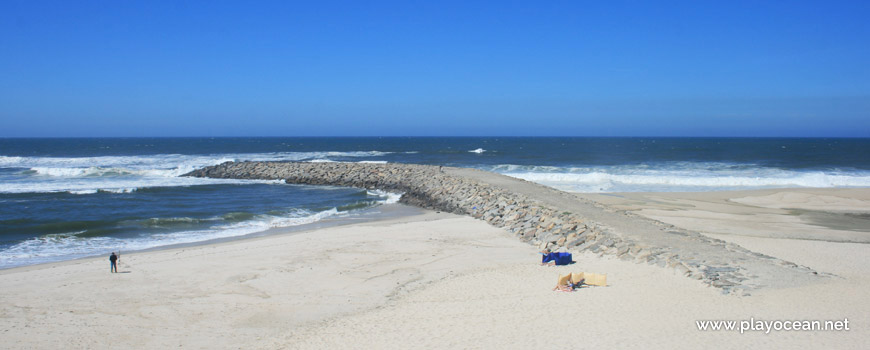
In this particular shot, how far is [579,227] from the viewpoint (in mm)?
14555

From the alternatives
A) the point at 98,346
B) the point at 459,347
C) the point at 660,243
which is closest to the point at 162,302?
the point at 98,346

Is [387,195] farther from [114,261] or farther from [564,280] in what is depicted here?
[564,280]

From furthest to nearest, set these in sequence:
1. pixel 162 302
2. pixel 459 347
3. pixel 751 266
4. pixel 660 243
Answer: pixel 660 243
pixel 751 266
pixel 162 302
pixel 459 347

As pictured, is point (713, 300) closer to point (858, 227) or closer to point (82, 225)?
point (858, 227)

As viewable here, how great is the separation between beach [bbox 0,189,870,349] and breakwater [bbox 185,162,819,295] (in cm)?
47

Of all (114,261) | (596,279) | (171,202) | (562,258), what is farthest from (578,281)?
(171,202)

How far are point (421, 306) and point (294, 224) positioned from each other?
35.8 feet

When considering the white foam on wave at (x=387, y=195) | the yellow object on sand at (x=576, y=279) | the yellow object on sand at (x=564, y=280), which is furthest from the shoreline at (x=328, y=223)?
the yellow object on sand at (x=576, y=279)

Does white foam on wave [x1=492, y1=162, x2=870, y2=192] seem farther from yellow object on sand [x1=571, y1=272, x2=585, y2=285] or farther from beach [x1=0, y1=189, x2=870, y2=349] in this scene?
yellow object on sand [x1=571, y1=272, x2=585, y2=285]

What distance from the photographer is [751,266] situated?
35.1 ft

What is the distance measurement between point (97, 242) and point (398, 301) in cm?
1117

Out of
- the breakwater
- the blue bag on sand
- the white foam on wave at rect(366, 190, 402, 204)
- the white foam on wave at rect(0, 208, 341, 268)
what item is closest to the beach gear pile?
the blue bag on sand

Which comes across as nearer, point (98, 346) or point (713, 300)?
point (98, 346)

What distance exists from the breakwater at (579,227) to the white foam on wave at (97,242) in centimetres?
701
